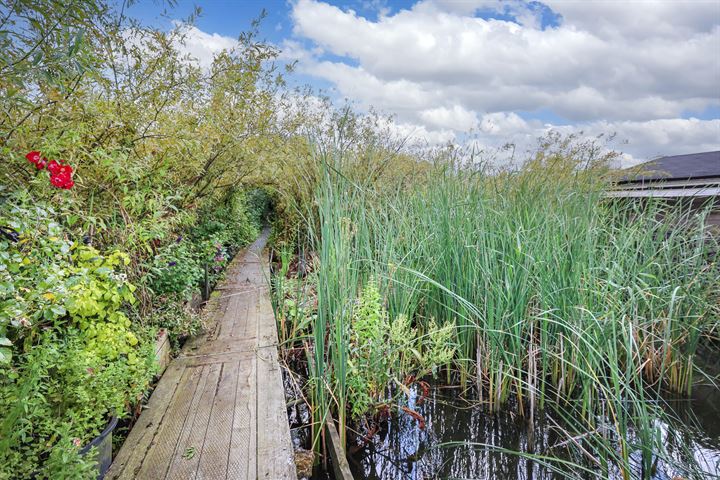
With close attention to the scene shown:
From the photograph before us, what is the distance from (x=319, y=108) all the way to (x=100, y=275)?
6.09 metres

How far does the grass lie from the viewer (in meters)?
2.04

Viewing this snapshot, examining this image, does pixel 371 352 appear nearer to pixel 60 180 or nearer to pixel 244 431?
pixel 244 431

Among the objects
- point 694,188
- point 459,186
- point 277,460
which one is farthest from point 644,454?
point 694,188

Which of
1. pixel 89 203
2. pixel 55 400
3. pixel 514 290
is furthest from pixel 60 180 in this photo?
pixel 514 290

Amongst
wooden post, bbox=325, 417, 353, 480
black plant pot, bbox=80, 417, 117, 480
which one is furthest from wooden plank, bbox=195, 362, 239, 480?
wooden post, bbox=325, 417, 353, 480

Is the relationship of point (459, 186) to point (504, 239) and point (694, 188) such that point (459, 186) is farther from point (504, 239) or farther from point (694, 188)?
point (694, 188)

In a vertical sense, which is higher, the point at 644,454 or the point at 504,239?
the point at 504,239

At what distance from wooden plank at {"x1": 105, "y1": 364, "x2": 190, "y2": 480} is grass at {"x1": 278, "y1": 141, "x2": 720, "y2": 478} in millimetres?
846

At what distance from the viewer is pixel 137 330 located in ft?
7.82

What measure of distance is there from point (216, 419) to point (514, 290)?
1.91 m

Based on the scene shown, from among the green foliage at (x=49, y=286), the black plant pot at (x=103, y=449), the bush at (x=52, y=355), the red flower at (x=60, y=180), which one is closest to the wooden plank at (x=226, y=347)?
the bush at (x=52, y=355)

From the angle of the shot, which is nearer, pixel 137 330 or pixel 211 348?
pixel 137 330

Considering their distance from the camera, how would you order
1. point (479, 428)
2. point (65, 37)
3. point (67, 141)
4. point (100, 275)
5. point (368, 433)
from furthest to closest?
point (479, 428)
point (368, 433)
point (67, 141)
point (100, 275)
point (65, 37)

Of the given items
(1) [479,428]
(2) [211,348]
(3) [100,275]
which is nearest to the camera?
(3) [100,275]
